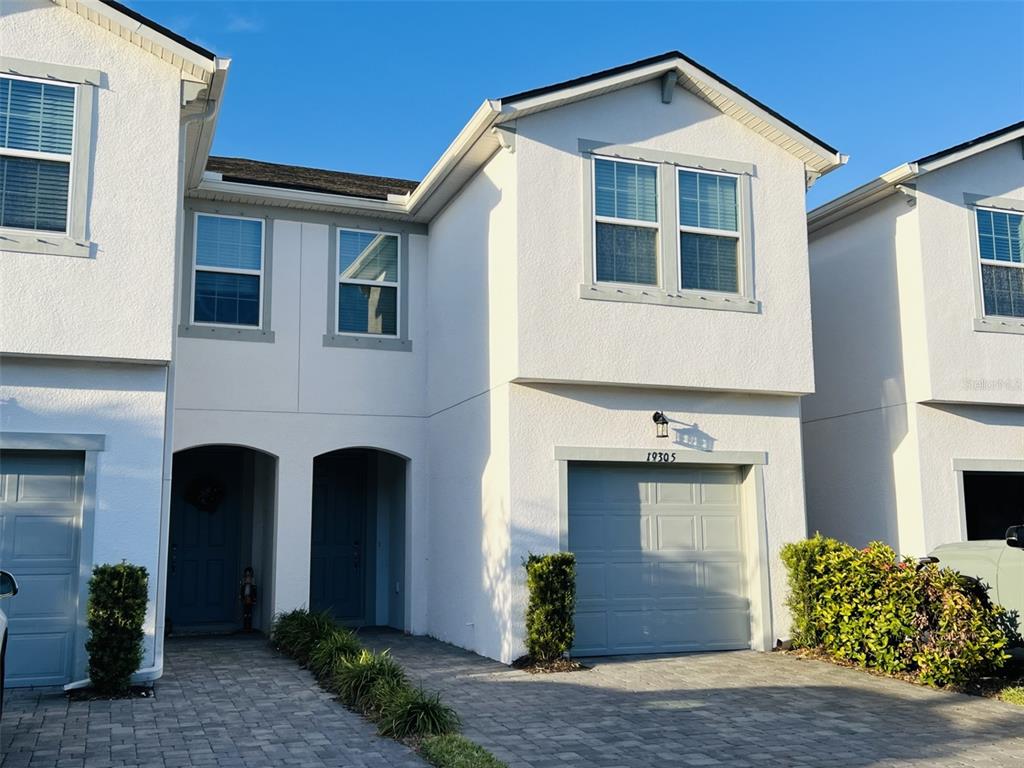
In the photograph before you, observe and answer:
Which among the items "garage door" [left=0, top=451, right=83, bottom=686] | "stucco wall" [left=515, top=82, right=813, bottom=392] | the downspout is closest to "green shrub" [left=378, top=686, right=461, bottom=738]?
the downspout

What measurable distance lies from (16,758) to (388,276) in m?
8.61

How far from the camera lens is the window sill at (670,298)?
11.4m

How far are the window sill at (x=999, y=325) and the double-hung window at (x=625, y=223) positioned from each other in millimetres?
4724

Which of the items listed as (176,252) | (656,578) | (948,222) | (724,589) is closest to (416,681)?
(656,578)

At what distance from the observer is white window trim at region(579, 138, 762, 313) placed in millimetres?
11430

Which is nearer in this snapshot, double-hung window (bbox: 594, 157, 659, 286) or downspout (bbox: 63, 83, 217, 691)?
downspout (bbox: 63, 83, 217, 691)

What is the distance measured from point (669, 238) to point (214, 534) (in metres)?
8.14

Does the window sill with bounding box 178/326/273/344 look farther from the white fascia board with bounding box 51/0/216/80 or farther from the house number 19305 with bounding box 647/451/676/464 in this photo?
the house number 19305 with bounding box 647/451/676/464

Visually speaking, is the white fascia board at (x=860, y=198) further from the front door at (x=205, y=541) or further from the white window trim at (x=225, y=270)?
the front door at (x=205, y=541)

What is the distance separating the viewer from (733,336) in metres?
11.9

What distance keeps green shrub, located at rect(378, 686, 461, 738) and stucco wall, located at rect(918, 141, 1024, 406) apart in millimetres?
8165

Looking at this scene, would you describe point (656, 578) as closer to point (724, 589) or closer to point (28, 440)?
point (724, 589)

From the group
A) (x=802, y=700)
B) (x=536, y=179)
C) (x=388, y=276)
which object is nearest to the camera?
(x=802, y=700)

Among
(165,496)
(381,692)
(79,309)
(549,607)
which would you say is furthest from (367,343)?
(381,692)
